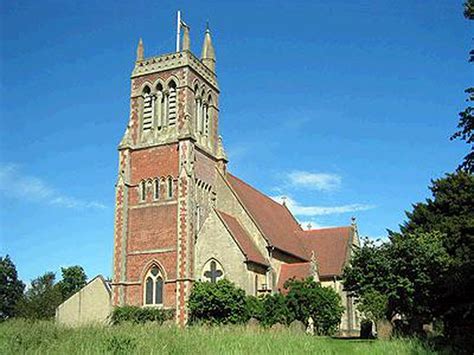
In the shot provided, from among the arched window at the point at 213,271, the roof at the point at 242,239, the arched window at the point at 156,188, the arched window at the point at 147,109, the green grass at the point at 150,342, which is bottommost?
the green grass at the point at 150,342

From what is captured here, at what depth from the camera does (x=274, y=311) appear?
1366 inches

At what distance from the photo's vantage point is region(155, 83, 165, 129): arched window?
42044 mm

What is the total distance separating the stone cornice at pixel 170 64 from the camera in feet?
138

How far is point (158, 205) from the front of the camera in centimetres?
3997

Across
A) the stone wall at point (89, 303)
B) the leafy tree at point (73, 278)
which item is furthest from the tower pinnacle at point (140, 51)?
the leafy tree at point (73, 278)

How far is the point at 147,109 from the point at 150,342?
91.7ft

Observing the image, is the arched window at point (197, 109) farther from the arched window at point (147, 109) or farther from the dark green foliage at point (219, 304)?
the dark green foliage at point (219, 304)

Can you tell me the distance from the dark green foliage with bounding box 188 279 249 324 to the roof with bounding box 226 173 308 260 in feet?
20.4

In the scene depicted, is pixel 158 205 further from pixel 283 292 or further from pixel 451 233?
pixel 451 233

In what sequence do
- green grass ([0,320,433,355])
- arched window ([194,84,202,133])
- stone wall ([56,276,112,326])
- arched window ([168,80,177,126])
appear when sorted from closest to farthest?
green grass ([0,320,433,355]), arched window ([168,80,177,126]), arched window ([194,84,202,133]), stone wall ([56,276,112,326])

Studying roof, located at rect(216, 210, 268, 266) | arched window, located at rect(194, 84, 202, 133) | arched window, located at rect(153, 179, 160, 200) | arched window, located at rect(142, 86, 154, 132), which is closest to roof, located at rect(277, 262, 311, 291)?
roof, located at rect(216, 210, 268, 266)

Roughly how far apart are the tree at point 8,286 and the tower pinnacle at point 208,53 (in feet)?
181

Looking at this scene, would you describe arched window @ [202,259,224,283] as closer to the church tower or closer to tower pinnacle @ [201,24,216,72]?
the church tower

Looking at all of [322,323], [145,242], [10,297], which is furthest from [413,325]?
[10,297]
